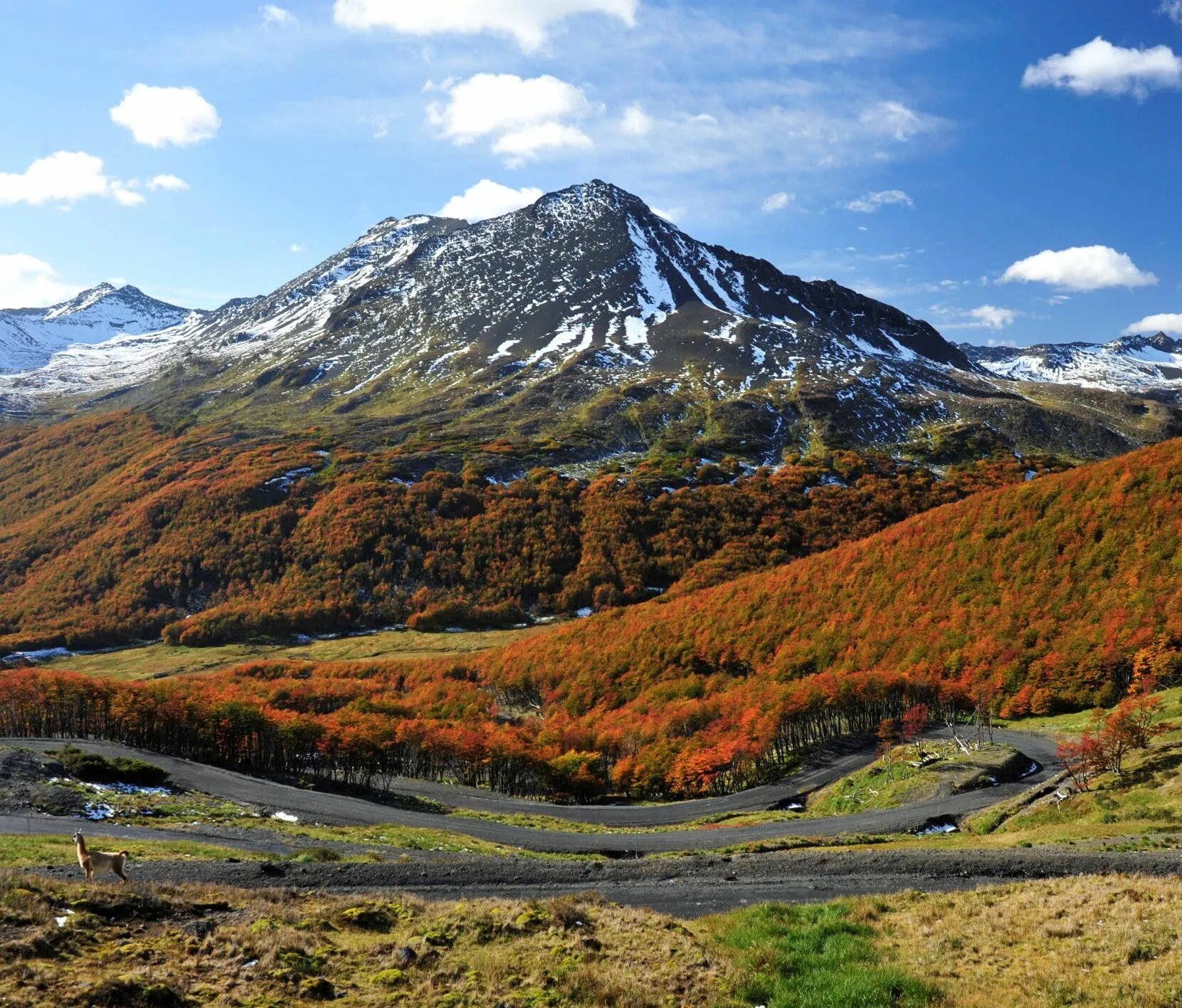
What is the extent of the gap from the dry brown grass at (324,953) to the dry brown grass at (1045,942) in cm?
524

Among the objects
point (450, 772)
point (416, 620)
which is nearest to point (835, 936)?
point (450, 772)

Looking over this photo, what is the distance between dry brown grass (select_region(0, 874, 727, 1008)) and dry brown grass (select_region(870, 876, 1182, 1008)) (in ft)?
17.2

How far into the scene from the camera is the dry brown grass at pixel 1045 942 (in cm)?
1512

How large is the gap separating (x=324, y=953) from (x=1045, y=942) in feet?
57.4

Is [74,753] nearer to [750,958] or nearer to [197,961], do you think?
[197,961]

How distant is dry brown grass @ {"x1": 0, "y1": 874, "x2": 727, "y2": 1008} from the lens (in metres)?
15.1

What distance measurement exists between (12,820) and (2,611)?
17613cm

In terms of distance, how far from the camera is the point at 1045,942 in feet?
60.5

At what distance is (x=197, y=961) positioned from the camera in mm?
16484

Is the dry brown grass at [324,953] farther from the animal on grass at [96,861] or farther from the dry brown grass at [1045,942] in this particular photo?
the dry brown grass at [1045,942]

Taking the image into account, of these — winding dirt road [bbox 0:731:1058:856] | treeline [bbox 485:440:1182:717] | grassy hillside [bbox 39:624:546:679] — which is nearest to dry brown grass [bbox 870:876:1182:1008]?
winding dirt road [bbox 0:731:1058:856]

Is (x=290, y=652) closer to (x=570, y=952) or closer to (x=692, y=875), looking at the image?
(x=692, y=875)

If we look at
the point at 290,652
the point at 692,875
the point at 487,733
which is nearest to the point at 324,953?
the point at 692,875

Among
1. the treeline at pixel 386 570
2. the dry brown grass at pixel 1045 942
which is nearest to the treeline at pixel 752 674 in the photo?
the treeline at pixel 386 570
